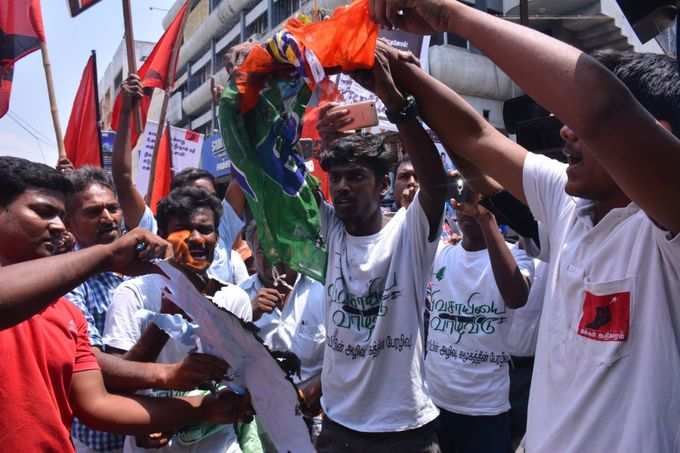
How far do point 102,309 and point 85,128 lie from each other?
2.96 metres

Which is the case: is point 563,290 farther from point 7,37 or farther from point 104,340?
point 7,37

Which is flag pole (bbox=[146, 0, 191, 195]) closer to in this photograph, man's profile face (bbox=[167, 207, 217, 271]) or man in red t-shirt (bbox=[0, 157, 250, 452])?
man's profile face (bbox=[167, 207, 217, 271])

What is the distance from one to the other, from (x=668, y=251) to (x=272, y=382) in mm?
941

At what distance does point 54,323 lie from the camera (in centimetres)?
171

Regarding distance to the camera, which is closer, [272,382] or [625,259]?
[625,259]

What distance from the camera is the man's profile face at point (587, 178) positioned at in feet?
4.52

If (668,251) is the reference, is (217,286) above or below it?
below

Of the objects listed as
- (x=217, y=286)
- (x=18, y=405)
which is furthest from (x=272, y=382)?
(x=18, y=405)

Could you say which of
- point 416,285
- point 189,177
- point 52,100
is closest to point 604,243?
point 416,285

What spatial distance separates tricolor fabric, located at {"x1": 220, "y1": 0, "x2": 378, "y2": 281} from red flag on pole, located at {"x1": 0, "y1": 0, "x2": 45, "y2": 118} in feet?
10.9

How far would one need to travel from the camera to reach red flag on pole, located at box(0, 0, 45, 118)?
457cm

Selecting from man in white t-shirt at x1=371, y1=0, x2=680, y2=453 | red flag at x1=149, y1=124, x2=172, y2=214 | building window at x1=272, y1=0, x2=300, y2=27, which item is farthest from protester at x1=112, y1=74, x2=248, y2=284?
building window at x1=272, y1=0, x2=300, y2=27

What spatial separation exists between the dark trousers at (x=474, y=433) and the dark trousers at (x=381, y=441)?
2.51 ft

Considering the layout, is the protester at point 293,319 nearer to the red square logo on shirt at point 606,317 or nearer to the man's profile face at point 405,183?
the man's profile face at point 405,183
